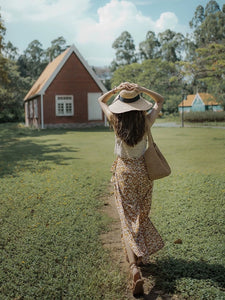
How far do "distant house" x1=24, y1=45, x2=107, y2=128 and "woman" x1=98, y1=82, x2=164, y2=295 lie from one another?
76.4 ft

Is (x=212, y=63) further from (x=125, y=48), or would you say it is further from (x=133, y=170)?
(x=125, y=48)

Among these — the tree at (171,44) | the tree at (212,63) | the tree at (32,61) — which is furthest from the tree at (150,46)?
the tree at (212,63)

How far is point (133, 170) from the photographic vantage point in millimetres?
3281

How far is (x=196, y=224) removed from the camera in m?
4.74

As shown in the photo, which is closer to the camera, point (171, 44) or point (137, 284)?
point (137, 284)

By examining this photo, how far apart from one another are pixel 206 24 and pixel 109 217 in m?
20.8

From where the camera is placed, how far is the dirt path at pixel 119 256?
298 cm

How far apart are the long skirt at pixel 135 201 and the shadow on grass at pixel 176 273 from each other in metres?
0.26

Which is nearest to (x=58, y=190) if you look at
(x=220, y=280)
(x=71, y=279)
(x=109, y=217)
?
(x=109, y=217)

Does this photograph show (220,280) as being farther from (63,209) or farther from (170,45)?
(170,45)

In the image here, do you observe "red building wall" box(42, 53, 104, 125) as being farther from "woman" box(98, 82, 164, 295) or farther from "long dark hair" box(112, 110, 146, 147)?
"long dark hair" box(112, 110, 146, 147)

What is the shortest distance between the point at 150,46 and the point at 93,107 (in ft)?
103

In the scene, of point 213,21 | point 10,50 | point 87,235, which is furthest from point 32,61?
point 87,235

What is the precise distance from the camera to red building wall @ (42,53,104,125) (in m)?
25.8
